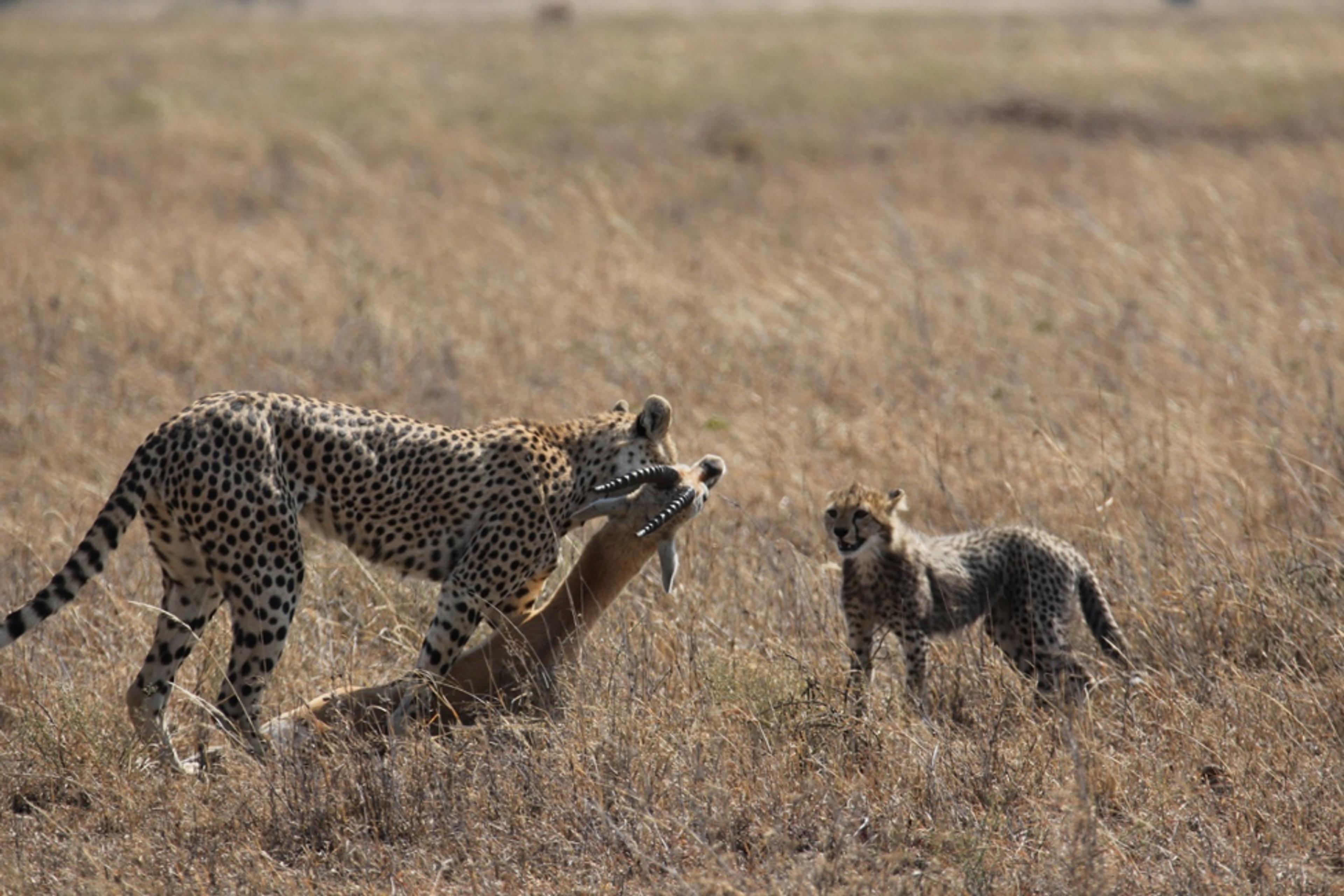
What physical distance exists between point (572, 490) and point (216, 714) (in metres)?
1.63

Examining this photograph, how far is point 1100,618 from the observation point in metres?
5.73

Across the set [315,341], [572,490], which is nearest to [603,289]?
[315,341]

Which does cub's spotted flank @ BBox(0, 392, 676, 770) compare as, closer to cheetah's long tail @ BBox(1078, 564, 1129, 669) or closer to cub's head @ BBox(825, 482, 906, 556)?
cub's head @ BBox(825, 482, 906, 556)

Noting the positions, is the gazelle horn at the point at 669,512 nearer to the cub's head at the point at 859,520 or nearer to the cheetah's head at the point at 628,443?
the cheetah's head at the point at 628,443

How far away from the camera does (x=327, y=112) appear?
22641 mm

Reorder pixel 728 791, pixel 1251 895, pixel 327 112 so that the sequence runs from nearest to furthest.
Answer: pixel 1251 895 < pixel 728 791 < pixel 327 112

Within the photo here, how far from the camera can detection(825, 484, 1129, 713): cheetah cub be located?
5.59 m

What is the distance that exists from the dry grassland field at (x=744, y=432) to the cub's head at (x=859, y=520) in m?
0.44

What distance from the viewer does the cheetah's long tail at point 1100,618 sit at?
5.70 m

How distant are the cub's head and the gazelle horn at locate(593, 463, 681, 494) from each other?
26.1 inches

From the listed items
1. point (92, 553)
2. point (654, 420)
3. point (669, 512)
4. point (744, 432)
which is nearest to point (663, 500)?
point (669, 512)

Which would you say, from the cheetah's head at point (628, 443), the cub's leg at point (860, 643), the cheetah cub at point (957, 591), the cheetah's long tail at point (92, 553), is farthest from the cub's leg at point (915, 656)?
the cheetah's long tail at point (92, 553)

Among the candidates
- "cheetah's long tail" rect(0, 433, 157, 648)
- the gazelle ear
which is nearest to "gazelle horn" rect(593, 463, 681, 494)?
the gazelle ear

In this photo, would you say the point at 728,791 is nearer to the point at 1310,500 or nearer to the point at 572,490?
the point at 572,490
